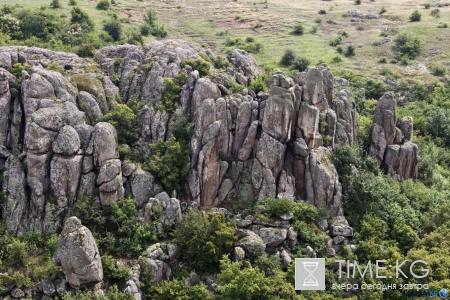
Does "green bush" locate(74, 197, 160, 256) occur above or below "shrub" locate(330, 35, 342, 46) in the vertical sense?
below

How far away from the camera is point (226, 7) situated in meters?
116

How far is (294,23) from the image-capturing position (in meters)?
107

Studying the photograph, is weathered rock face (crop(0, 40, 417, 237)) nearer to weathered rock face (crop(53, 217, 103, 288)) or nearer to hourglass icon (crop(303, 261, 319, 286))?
weathered rock face (crop(53, 217, 103, 288))

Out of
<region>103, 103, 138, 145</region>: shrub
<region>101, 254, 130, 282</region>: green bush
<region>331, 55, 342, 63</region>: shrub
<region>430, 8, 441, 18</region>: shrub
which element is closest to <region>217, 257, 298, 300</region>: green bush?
<region>101, 254, 130, 282</region>: green bush

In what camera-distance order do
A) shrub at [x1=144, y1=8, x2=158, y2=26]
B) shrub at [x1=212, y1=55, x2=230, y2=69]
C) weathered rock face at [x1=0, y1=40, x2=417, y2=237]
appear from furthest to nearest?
1. shrub at [x1=144, y1=8, x2=158, y2=26]
2. shrub at [x1=212, y1=55, x2=230, y2=69]
3. weathered rock face at [x1=0, y1=40, x2=417, y2=237]

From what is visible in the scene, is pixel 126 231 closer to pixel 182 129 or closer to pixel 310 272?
pixel 182 129

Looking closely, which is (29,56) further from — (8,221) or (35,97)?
(8,221)

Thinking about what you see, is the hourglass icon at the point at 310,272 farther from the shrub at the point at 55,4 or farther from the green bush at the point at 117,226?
the shrub at the point at 55,4

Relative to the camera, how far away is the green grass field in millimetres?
87062

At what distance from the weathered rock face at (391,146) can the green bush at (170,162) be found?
23.8 m

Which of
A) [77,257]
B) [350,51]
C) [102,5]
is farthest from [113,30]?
[77,257]

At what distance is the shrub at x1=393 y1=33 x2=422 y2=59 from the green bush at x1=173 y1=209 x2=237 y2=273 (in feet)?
241

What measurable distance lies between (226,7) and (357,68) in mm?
48993

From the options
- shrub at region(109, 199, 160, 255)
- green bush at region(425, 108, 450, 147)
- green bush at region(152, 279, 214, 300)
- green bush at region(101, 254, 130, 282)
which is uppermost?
green bush at region(425, 108, 450, 147)
